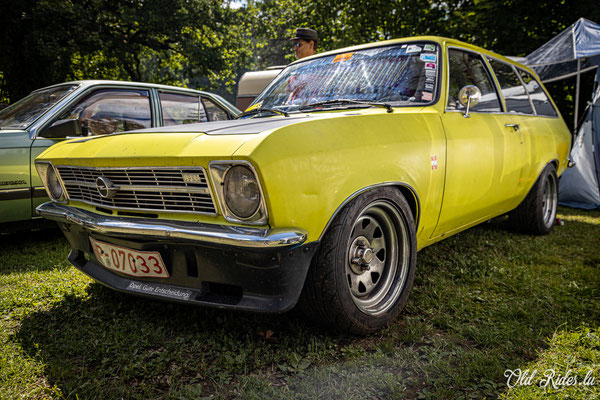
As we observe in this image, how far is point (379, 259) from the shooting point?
2.28m

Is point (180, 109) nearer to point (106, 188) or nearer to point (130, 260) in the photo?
point (106, 188)

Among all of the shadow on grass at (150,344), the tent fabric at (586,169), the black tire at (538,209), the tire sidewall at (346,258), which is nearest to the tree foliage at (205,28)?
the tent fabric at (586,169)

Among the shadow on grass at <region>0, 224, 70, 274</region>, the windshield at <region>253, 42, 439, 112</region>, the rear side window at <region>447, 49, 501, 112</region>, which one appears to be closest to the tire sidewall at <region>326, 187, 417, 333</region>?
the windshield at <region>253, 42, 439, 112</region>

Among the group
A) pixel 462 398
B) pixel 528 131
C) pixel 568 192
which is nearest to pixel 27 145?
pixel 462 398

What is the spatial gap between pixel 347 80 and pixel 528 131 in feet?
6.22

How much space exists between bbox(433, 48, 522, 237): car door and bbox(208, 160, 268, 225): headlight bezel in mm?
1399

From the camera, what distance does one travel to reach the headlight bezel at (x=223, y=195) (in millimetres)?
1626

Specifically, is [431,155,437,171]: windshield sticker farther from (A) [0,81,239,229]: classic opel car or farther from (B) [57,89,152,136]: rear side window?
(B) [57,89,152,136]: rear side window

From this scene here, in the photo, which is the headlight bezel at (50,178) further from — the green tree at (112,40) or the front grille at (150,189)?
the green tree at (112,40)

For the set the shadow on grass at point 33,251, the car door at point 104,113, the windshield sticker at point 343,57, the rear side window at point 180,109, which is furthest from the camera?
the rear side window at point 180,109

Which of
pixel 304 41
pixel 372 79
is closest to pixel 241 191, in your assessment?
pixel 372 79

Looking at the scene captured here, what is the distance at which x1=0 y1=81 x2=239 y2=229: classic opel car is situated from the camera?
367cm

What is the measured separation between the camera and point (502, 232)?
4289 mm

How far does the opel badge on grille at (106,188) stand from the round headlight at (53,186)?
615 millimetres
